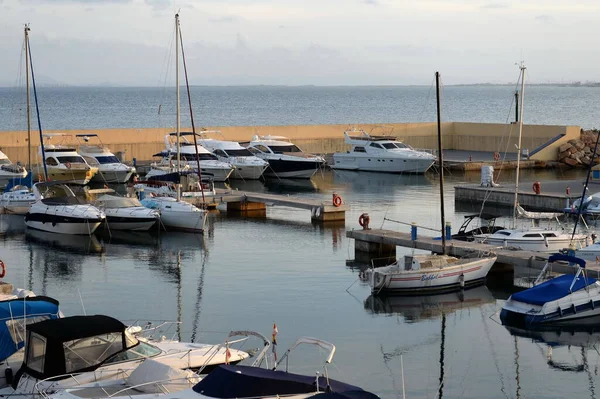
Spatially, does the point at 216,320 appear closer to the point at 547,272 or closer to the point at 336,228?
the point at 547,272

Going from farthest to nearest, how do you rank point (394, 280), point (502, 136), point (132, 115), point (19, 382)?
point (132, 115) → point (502, 136) → point (394, 280) → point (19, 382)

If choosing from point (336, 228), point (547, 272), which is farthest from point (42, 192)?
point (547, 272)

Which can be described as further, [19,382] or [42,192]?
[42,192]

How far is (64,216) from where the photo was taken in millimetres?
37906

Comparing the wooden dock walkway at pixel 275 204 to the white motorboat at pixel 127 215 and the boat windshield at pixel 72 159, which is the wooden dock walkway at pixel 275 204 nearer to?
the white motorboat at pixel 127 215

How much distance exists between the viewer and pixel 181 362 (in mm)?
18109

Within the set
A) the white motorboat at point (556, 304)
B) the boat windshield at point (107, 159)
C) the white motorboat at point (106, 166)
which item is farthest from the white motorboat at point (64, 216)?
the white motorboat at point (556, 304)

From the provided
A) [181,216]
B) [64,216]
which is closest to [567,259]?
[181,216]

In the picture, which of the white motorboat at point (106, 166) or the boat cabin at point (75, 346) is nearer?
the boat cabin at point (75, 346)

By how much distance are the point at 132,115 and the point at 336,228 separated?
119705mm

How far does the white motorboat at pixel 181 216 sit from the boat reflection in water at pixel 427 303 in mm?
11789

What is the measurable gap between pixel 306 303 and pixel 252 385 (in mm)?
12241

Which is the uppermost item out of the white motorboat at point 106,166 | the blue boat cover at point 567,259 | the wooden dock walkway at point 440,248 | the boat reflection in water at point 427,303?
the white motorboat at point 106,166

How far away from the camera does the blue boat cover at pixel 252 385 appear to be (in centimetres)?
1503
